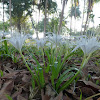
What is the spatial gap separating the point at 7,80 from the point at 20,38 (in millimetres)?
286

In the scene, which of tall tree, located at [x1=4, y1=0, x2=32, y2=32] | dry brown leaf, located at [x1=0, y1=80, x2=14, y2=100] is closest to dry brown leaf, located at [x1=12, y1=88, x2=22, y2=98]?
dry brown leaf, located at [x1=0, y1=80, x2=14, y2=100]

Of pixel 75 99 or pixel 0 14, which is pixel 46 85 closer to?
pixel 75 99

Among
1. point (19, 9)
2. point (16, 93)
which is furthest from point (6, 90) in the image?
point (19, 9)

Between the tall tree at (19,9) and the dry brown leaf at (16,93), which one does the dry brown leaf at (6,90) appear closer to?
the dry brown leaf at (16,93)

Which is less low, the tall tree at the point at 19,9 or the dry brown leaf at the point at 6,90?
the tall tree at the point at 19,9

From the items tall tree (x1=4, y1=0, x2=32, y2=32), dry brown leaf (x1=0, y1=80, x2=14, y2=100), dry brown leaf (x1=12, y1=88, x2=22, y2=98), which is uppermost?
tall tree (x1=4, y1=0, x2=32, y2=32)

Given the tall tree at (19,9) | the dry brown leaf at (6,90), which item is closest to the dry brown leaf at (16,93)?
the dry brown leaf at (6,90)

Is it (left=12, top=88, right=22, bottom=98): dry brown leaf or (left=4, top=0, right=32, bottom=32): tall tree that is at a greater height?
(left=4, top=0, right=32, bottom=32): tall tree

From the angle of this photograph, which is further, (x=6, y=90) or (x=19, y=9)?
(x=19, y=9)

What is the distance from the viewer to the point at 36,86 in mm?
627

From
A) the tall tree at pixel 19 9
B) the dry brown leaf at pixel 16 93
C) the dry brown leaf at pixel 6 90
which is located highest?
the tall tree at pixel 19 9

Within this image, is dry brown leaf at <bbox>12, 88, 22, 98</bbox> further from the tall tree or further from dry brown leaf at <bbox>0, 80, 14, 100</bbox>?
the tall tree

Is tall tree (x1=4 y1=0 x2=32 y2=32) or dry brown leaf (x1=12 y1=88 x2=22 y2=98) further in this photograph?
tall tree (x1=4 y1=0 x2=32 y2=32)

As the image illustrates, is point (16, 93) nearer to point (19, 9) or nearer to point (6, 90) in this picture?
point (6, 90)
